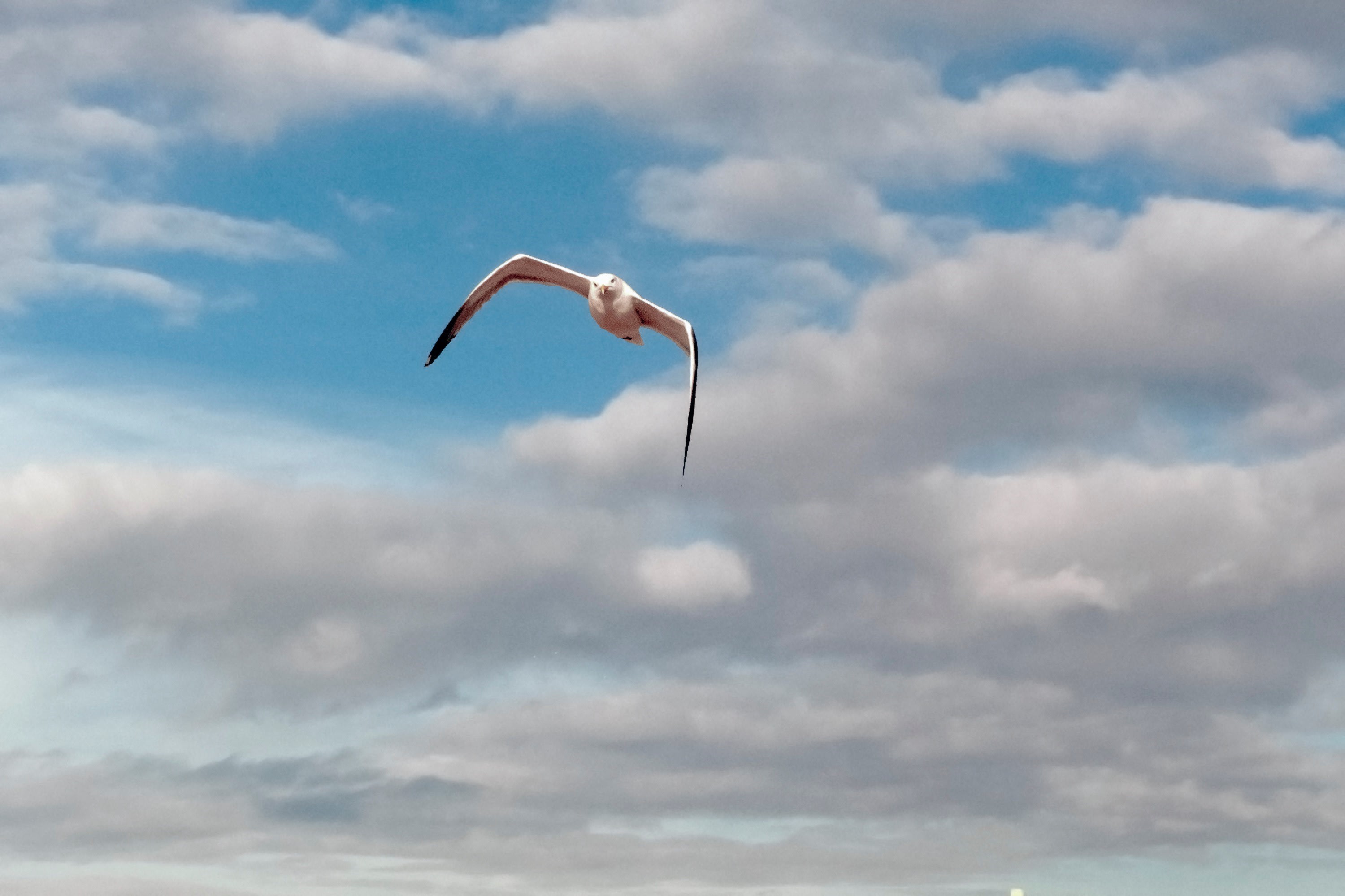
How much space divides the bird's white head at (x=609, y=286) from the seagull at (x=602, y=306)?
0.02 meters

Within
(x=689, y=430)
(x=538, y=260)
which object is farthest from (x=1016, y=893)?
(x=538, y=260)

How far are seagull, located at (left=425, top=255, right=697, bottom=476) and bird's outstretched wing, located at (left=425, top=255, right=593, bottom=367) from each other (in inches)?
1.0

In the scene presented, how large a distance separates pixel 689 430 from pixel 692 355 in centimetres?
658

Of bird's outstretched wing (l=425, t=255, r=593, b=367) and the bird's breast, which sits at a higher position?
bird's outstretched wing (l=425, t=255, r=593, b=367)

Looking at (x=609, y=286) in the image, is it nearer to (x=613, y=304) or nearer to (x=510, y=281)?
(x=613, y=304)

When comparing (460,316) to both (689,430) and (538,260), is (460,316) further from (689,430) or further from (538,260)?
(689,430)

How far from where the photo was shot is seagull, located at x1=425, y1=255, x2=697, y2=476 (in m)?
73.6

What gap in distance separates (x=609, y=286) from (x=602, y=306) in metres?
1.17

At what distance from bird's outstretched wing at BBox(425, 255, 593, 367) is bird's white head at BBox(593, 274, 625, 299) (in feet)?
9.27

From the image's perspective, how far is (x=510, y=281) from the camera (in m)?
81.2

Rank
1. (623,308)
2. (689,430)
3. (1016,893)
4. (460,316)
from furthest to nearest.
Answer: (460,316) < (623,308) < (689,430) < (1016,893)

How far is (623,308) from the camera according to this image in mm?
73812

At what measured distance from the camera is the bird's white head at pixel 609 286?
73.2 m

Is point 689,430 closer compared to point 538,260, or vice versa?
point 689,430
